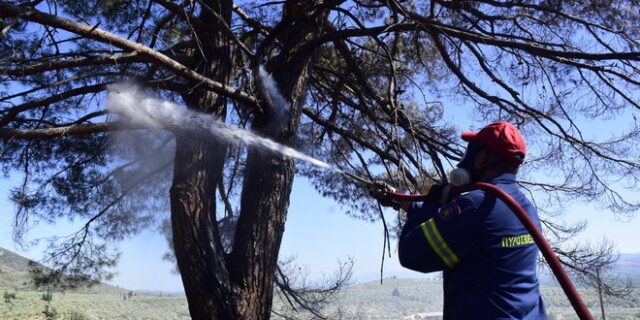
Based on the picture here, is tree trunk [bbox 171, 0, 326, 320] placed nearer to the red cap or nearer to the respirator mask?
the respirator mask

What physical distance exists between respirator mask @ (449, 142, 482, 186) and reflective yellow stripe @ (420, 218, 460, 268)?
0.72ft

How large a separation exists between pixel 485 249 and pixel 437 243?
0.18m

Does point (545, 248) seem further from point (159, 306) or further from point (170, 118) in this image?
point (159, 306)

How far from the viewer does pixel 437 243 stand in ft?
6.77

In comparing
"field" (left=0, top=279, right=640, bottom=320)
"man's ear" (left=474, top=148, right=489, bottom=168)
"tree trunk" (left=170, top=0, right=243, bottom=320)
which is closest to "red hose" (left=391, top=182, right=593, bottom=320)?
"man's ear" (left=474, top=148, right=489, bottom=168)

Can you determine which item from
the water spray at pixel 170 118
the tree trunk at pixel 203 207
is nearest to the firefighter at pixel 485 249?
the tree trunk at pixel 203 207

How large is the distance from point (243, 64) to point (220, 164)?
115 cm

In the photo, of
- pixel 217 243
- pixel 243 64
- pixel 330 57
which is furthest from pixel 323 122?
pixel 217 243

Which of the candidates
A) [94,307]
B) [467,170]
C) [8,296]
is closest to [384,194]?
[467,170]

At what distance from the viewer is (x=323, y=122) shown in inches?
225

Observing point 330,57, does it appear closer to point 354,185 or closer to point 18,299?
point 354,185

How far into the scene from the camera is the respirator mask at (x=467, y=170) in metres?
2.23

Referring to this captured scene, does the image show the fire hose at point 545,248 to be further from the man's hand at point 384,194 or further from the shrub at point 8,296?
the shrub at point 8,296

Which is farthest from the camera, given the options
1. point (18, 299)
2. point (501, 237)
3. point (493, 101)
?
point (18, 299)
